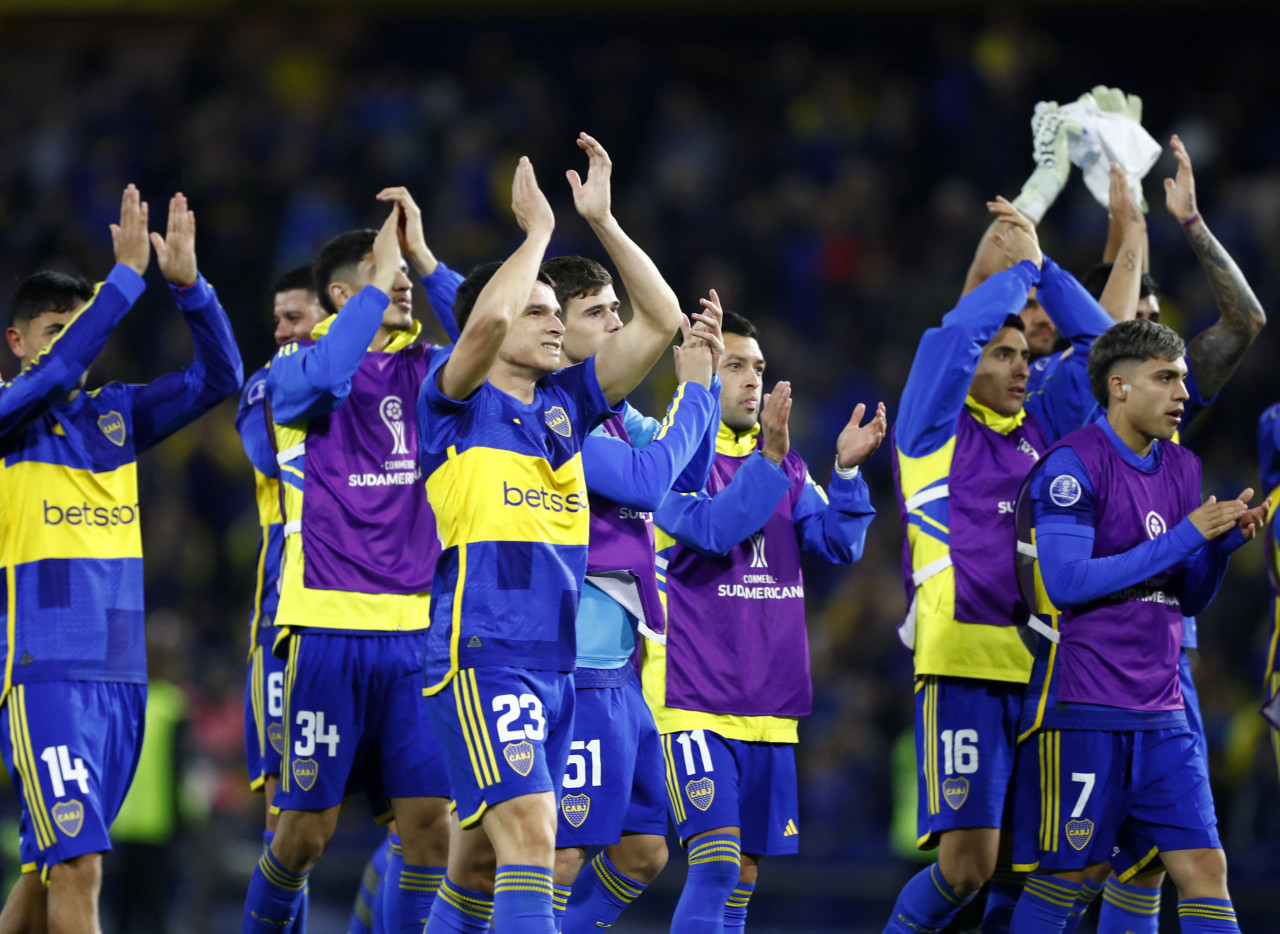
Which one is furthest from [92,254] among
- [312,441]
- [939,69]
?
[312,441]

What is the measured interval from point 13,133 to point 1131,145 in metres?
13.9

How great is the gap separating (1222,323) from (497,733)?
162 inches

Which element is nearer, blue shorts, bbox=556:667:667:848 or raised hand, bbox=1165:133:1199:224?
blue shorts, bbox=556:667:667:848

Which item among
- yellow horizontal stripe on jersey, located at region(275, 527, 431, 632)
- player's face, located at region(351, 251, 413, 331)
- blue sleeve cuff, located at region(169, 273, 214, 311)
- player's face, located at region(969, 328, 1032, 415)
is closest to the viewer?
yellow horizontal stripe on jersey, located at region(275, 527, 431, 632)

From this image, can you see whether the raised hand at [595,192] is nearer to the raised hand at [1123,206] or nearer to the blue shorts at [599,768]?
the blue shorts at [599,768]

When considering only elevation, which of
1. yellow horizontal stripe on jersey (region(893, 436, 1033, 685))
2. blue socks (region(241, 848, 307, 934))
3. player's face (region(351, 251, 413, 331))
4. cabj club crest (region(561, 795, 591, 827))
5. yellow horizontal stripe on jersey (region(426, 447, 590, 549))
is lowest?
blue socks (region(241, 848, 307, 934))

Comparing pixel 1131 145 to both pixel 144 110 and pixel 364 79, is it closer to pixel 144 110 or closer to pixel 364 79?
pixel 364 79

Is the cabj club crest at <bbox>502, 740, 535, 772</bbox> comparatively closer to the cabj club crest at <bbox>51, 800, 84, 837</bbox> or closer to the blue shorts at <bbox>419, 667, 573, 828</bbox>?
the blue shorts at <bbox>419, 667, 573, 828</bbox>

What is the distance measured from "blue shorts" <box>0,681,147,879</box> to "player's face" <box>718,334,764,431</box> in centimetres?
281

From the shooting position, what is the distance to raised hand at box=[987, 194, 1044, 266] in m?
6.96

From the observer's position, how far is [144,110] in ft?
58.0

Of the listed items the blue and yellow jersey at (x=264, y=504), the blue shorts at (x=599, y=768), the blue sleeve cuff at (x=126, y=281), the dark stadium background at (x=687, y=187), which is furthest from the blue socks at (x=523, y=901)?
the dark stadium background at (x=687, y=187)

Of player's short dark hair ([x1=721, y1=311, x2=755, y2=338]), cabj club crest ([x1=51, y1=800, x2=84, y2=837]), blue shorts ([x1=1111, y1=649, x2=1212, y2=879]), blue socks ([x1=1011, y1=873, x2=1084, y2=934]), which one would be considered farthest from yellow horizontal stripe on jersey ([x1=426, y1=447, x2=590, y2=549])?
blue shorts ([x1=1111, y1=649, x2=1212, y2=879])

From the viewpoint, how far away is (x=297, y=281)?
25.1 ft
